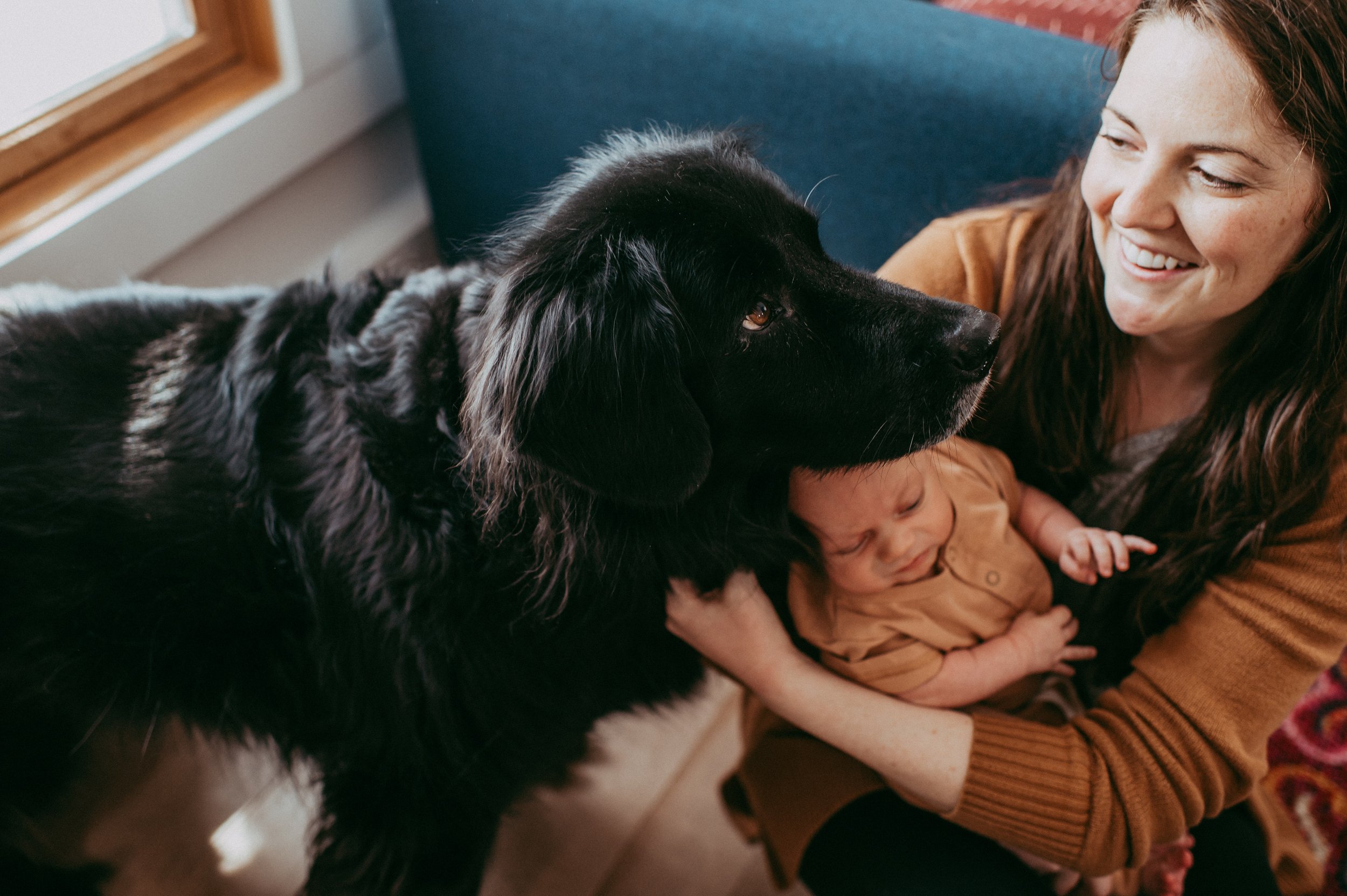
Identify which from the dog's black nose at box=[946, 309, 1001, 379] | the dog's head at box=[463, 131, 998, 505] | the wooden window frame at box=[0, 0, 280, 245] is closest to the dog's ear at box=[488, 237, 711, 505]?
the dog's head at box=[463, 131, 998, 505]

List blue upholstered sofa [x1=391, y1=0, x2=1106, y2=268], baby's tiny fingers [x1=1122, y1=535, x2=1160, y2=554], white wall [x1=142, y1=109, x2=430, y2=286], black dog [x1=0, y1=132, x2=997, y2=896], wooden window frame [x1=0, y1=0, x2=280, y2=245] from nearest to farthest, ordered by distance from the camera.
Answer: black dog [x1=0, y1=132, x2=997, y2=896] → baby's tiny fingers [x1=1122, y1=535, x2=1160, y2=554] → blue upholstered sofa [x1=391, y1=0, x2=1106, y2=268] → wooden window frame [x1=0, y1=0, x2=280, y2=245] → white wall [x1=142, y1=109, x2=430, y2=286]

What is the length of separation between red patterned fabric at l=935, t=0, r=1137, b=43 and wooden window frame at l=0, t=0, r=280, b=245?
4.45 feet

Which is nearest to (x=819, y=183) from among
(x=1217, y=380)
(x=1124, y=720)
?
(x=1217, y=380)

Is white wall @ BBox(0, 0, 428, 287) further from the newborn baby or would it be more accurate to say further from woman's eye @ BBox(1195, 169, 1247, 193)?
woman's eye @ BBox(1195, 169, 1247, 193)

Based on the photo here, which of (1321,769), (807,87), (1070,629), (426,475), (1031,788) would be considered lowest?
(1321,769)

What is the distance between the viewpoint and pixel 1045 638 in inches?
45.9

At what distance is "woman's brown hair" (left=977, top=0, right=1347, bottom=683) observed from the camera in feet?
2.90

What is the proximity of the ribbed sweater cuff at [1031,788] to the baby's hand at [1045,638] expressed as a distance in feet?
0.28

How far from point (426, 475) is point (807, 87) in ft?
3.08

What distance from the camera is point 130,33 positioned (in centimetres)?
177

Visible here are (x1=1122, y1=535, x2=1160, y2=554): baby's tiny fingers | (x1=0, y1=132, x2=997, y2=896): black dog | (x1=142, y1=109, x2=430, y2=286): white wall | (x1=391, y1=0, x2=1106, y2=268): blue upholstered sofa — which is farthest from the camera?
(x1=142, y1=109, x2=430, y2=286): white wall

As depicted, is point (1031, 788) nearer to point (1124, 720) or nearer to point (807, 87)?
point (1124, 720)

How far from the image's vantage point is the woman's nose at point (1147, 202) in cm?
96

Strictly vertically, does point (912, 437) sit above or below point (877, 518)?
above
